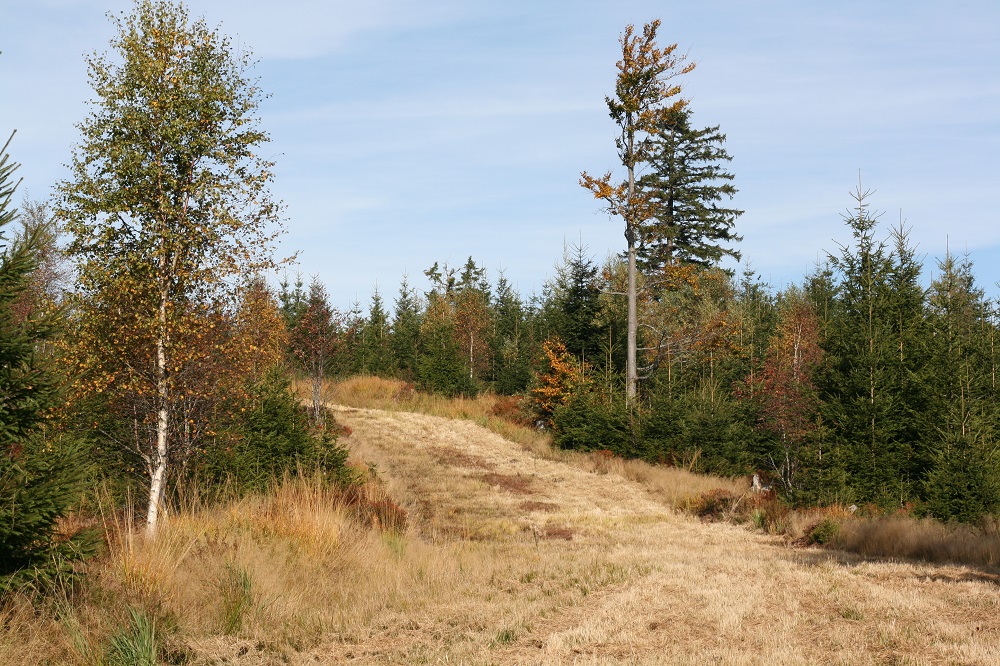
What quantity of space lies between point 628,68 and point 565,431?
14.4 meters

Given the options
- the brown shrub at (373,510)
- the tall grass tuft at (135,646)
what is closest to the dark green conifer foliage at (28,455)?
the tall grass tuft at (135,646)

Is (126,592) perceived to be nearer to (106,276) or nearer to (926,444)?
(106,276)

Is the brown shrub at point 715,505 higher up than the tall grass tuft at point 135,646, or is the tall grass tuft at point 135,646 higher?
the tall grass tuft at point 135,646

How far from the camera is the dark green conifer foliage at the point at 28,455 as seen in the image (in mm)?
6816

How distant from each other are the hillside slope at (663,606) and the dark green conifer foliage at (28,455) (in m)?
2.60

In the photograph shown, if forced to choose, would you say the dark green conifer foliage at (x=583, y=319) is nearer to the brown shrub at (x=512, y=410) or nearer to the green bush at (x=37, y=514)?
the brown shrub at (x=512, y=410)

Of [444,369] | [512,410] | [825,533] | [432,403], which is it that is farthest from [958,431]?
[444,369]

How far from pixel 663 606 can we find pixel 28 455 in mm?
6263

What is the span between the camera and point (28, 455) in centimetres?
707

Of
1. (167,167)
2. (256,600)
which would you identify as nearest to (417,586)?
(256,600)

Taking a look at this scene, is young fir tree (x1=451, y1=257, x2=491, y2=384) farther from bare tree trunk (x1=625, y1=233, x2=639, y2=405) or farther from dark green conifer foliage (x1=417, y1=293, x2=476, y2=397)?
bare tree trunk (x1=625, y1=233, x2=639, y2=405)

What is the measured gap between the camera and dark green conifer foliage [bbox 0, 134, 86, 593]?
22.4ft

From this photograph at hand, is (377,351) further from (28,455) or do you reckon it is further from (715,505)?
(28,455)

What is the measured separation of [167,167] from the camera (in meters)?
12.0
